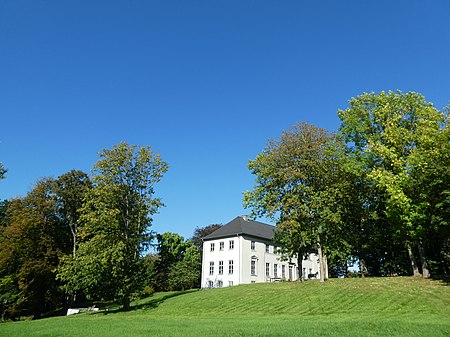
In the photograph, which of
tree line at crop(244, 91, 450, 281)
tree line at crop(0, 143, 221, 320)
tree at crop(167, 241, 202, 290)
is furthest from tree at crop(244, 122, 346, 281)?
tree at crop(167, 241, 202, 290)

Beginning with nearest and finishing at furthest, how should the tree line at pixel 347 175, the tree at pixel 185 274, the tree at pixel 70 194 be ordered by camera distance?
1. the tree line at pixel 347 175
2. the tree at pixel 70 194
3. the tree at pixel 185 274

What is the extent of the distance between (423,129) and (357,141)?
8.19 metres

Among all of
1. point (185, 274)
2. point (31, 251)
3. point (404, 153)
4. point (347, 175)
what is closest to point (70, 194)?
point (31, 251)

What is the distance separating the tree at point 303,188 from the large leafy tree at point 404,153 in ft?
8.75

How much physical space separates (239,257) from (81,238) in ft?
78.1

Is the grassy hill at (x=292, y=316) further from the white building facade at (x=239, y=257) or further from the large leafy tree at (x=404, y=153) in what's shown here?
the white building facade at (x=239, y=257)

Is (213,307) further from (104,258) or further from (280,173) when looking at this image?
(280,173)

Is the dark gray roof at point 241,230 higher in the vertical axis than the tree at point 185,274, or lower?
higher

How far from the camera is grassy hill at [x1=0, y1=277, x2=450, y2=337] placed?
36.9ft

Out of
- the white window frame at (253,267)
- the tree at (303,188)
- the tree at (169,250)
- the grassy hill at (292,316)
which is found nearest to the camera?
the grassy hill at (292,316)

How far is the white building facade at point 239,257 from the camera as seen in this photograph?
5103 centimetres

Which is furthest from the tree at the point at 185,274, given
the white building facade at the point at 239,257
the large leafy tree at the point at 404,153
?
the large leafy tree at the point at 404,153

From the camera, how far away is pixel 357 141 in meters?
33.0

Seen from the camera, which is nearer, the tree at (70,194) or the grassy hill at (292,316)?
the grassy hill at (292,316)
